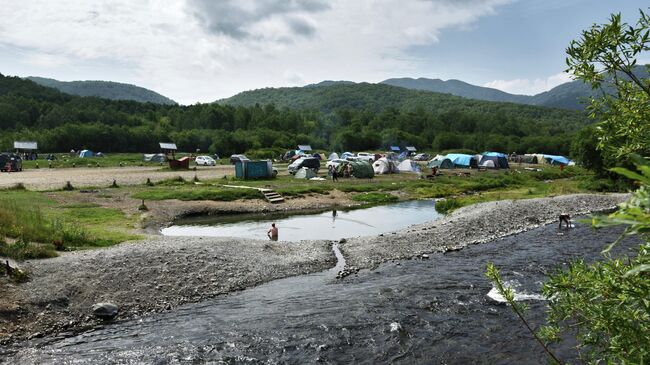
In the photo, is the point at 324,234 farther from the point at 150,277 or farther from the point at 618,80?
the point at 618,80

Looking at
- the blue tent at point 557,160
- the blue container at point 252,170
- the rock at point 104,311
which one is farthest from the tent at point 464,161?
the rock at point 104,311

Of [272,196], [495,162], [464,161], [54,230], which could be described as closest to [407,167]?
[464,161]

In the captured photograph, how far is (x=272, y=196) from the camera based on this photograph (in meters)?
49.6

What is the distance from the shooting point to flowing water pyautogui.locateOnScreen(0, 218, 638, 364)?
1450 cm

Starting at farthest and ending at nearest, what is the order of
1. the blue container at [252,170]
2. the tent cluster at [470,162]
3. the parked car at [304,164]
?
the tent cluster at [470,162] → the parked car at [304,164] → the blue container at [252,170]

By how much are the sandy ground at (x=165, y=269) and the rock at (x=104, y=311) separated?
29cm

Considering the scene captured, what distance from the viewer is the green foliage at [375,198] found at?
2079 inches

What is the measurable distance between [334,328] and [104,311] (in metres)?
9.03

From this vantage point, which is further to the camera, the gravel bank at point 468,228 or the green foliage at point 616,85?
the gravel bank at point 468,228

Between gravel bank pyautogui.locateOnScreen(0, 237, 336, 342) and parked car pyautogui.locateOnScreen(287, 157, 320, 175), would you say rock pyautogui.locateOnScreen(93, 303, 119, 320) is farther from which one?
parked car pyautogui.locateOnScreen(287, 157, 320, 175)

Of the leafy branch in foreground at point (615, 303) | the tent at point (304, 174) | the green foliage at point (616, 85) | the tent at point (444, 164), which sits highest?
the green foliage at point (616, 85)

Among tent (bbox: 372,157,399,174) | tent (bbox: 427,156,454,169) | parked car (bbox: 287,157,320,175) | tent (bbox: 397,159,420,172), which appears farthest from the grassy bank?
tent (bbox: 427,156,454,169)

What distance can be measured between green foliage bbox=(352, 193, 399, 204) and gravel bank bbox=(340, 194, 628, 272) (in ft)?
33.5

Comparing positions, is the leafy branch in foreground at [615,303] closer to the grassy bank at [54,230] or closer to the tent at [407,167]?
the grassy bank at [54,230]
